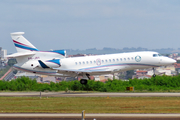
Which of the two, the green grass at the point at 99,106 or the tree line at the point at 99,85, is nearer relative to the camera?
the green grass at the point at 99,106

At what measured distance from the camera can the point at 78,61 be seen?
44562 mm

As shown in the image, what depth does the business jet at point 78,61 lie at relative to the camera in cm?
4356

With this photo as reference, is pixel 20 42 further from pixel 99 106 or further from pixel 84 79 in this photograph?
pixel 99 106

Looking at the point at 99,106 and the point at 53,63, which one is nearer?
the point at 99,106

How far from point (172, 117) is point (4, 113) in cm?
1293

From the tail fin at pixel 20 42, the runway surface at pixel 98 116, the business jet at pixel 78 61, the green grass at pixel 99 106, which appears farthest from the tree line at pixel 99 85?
the runway surface at pixel 98 116

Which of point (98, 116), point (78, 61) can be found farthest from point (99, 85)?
point (98, 116)

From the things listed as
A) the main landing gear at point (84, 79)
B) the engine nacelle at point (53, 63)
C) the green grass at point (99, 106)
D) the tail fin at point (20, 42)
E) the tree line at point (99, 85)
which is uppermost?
the tail fin at point (20, 42)

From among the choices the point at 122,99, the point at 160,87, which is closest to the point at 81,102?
the point at 122,99

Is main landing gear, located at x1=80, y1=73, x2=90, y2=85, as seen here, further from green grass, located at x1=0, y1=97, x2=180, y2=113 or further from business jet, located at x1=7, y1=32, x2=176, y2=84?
green grass, located at x1=0, y1=97, x2=180, y2=113

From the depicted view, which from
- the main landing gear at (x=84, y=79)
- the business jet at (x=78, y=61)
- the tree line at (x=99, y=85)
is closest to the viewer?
the business jet at (x=78, y=61)

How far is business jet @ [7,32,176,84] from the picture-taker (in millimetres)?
43562

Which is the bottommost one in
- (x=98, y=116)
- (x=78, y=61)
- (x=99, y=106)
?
(x=98, y=116)

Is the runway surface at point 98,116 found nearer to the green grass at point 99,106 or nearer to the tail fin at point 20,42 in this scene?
the green grass at point 99,106
